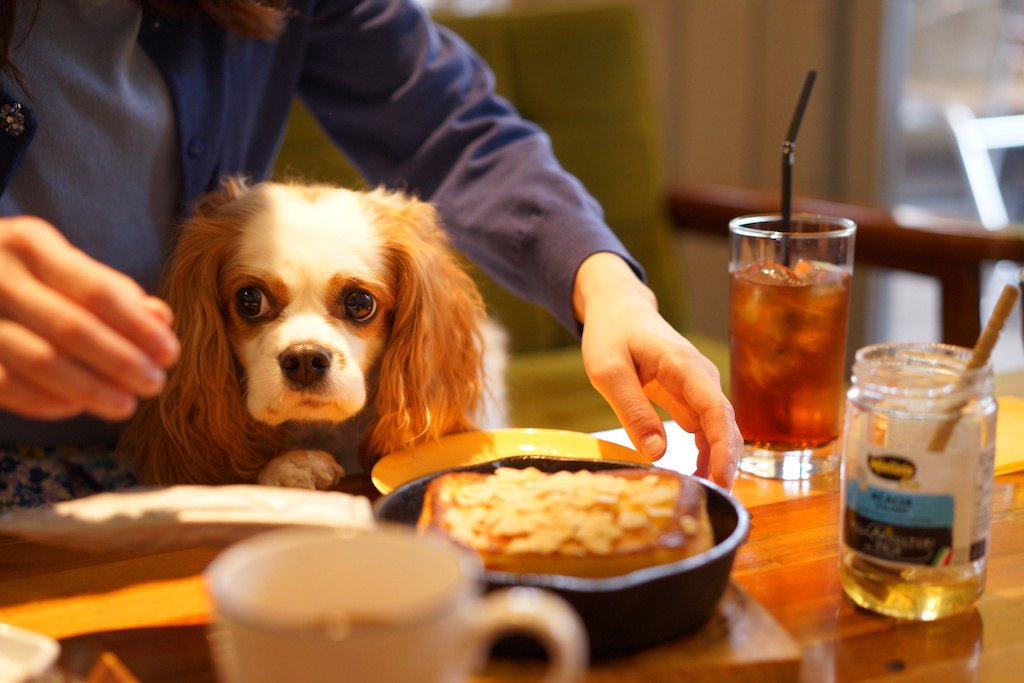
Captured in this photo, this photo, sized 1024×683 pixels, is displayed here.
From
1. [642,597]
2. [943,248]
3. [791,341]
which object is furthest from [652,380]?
[943,248]

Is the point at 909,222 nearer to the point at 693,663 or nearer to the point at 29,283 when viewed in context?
the point at 693,663

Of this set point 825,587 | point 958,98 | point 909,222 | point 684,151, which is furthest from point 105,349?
point 958,98

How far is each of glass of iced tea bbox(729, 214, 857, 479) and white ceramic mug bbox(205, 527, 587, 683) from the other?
1.91 ft

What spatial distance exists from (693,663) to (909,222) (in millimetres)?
1440

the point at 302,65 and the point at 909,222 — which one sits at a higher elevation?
the point at 302,65

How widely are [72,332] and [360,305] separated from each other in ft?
1.55

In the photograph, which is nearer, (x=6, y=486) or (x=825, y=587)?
(x=825, y=587)

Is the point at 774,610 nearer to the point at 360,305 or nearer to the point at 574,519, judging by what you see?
the point at 574,519

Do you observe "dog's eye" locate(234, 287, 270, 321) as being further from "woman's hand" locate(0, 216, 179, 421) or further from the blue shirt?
"woman's hand" locate(0, 216, 179, 421)

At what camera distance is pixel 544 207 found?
1.17 m

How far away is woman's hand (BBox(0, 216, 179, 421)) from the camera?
0.55 m

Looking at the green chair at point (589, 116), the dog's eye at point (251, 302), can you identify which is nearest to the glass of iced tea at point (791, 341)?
the dog's eye at point (251, 302)

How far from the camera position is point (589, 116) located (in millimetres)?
2312

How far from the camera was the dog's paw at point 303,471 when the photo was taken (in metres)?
0.95
